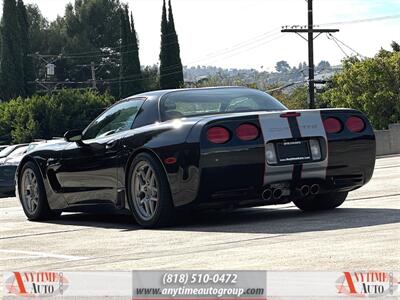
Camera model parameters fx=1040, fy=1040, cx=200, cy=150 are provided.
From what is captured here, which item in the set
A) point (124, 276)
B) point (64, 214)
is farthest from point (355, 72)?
point (124, 276)

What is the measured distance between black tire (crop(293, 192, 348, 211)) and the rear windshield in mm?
953

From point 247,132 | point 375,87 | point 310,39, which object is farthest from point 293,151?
point 375,87

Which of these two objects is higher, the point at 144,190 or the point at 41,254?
the point at 144,190

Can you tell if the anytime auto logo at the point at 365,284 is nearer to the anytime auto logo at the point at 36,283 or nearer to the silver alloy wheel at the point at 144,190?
the anytime auto logo at the point at 36,283

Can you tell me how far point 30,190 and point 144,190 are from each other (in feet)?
8.04

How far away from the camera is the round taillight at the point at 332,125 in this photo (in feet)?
30.2

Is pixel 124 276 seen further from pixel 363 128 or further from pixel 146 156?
pixel 363 128

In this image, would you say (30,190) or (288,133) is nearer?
Answer: (288,133)

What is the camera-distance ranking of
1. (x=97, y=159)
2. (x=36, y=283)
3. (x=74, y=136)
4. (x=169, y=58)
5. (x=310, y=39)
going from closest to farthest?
(x=36, y=283) < (x=97, y=159) < (x=74, y=136) < (x=310, y=39) < (x=169, y=58)

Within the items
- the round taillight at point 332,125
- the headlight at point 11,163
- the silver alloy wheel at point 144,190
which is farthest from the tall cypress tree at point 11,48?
the round taillight at point 332,125

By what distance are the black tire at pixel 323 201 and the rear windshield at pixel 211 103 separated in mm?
953

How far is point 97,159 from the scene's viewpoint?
→ 9.92 m

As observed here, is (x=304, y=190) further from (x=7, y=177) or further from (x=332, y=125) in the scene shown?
(x=7, y=177)

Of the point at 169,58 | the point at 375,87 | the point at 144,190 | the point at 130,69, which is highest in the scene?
the point at 169,58
